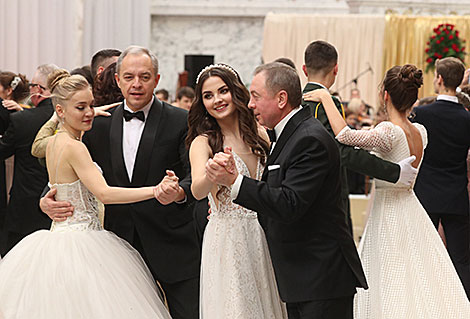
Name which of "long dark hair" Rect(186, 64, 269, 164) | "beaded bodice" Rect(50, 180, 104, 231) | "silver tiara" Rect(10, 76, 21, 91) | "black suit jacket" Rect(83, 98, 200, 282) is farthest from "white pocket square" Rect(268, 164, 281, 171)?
"silver tiara" Rect(10, 76, 21, 91)

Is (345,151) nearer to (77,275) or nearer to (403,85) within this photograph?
(403,85)

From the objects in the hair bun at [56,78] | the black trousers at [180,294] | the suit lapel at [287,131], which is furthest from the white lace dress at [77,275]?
the suit lapel at [287,131]

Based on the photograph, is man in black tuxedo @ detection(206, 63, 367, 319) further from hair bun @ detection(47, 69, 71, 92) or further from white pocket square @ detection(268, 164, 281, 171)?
hair bun @ detection(47, 69, 71, 92)

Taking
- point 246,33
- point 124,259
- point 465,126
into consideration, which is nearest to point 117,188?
point 124,259

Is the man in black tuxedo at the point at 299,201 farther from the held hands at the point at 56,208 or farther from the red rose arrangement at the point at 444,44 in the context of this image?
the red rose arrangement at the point at 444,44

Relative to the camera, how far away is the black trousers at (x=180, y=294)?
373 centimetres

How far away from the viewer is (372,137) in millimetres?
4371

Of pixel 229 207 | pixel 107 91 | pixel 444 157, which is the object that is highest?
pixel 107 91

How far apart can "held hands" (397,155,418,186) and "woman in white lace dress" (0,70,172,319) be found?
159 centimetres

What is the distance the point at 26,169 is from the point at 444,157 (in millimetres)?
3235

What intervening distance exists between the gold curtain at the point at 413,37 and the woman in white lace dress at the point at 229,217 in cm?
1019

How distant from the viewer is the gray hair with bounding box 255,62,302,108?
314 centimetres

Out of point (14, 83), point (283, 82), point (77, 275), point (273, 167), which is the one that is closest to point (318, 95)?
point (283, 82)

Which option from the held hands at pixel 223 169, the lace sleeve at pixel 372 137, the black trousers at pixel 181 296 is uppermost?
the lace sleeve at pixel 372 137
